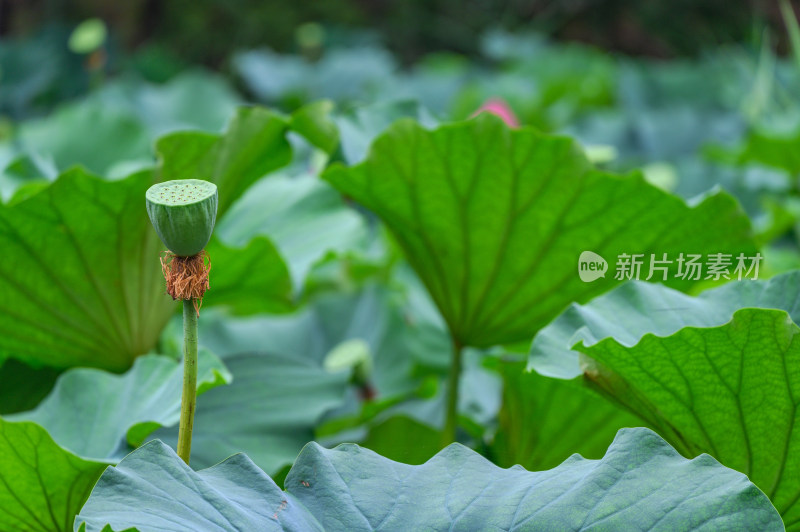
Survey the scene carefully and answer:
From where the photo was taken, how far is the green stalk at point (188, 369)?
45 centimetres

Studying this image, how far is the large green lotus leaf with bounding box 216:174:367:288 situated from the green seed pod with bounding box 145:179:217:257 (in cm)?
47

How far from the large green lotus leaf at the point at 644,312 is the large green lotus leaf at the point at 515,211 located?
13 centimetres

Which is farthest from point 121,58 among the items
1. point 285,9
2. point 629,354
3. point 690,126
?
point 629,354

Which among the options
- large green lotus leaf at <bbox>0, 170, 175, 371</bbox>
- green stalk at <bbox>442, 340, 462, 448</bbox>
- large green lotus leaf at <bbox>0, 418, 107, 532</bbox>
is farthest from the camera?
green stalk at <bbox>442, 340, 462, 448</bbox>

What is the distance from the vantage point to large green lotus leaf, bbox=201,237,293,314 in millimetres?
829

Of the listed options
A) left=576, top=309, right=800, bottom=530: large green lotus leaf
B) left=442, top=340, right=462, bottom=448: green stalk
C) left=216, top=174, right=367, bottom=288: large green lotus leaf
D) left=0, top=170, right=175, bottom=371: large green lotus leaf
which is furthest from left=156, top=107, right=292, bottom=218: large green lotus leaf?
left=576, top=309, right=800, bottom=530: large green lotus leaf

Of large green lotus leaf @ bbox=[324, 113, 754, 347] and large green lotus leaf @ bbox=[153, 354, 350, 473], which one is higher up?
large green lotus leaf @ bbox=[324, 113, 754, 347]

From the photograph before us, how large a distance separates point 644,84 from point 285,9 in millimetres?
2072

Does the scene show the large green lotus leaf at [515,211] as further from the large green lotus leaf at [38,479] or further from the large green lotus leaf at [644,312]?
the large green lotus leaf at [38,479]

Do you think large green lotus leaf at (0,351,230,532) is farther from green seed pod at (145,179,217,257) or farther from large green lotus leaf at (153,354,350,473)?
green seed pod at (145,179,217,257)

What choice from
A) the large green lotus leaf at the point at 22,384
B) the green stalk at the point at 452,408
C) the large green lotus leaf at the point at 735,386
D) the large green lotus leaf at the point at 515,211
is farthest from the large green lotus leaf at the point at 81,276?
the large green lotus leaf at the point at 735,386

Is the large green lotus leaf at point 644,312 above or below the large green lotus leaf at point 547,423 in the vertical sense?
above

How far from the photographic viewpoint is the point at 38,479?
1.79 ft

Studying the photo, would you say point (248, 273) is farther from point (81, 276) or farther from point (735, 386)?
point (735, 386)
